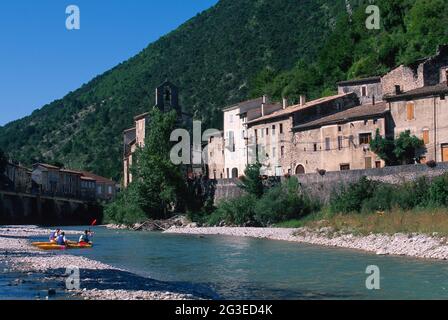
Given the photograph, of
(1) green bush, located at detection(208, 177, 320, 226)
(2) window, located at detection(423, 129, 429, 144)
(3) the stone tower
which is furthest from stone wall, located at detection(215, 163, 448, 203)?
(3) the stone tower

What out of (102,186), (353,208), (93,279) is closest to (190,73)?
(102,186)

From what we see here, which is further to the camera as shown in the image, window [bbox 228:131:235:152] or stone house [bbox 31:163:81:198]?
stone house [bbox 31:163:81:198]

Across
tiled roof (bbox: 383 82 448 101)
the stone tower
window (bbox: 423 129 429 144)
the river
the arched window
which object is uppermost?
the stone tower

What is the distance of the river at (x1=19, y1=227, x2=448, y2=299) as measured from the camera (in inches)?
934

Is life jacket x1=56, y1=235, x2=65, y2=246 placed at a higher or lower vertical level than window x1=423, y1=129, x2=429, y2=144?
lower

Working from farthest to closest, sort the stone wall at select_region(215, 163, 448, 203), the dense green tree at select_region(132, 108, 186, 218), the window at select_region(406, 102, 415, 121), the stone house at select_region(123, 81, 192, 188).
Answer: the stone house at select_region(123, 81, 192, 188), the dense green tree at select_region(132, 108, 186, 218), the window at select_region(406, 102, 415, 121), the stone wall at select_region(215, 163, 448, 203)

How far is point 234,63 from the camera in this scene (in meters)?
143

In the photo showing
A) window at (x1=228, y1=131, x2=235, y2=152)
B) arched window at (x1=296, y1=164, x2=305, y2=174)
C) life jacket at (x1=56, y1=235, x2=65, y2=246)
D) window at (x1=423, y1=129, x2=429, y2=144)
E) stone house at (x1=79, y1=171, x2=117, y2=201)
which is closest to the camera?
life jacket at (x1=56, y1=235, x2=65, y2=246)

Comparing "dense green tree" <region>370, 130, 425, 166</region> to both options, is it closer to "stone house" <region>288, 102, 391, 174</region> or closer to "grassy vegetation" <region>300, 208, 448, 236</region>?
"stone house" <region>288, 102, 391, 174</region>

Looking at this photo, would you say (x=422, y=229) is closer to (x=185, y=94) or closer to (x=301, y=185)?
(x=301, y=185)

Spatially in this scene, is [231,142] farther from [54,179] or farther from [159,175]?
[54,179]

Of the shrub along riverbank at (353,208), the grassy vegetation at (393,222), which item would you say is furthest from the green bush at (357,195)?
the grassy vegetation at (393,222)

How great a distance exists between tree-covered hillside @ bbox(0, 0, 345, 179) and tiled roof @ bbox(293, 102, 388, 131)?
170 ft
